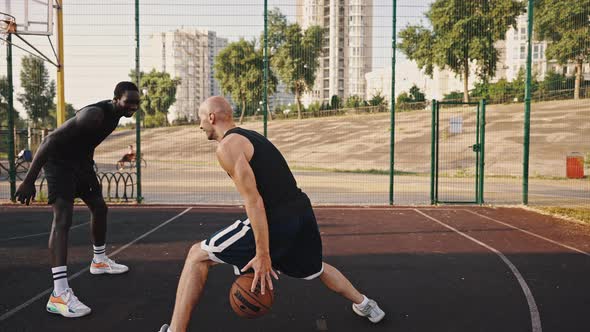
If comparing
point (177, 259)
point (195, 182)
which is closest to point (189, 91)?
point (195, 182)

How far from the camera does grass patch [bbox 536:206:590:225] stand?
8.42m

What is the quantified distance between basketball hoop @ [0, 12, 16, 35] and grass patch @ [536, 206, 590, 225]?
12.0 metres

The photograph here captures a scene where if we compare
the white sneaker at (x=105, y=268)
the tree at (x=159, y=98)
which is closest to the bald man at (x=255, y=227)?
the white sneaker at (x=105, y=268)

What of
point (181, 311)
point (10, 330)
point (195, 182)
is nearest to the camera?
point (181, 311)

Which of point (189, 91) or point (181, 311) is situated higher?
point (189, 91)

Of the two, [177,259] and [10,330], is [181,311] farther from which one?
[177,259]

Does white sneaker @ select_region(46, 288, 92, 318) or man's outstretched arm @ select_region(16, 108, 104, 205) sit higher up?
man's outstretched arm @ select_region(16, 108, 104, 205)

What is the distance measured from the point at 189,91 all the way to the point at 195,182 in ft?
15.6

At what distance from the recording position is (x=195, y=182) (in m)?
16.3

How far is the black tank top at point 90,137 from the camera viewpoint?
12.9 ft

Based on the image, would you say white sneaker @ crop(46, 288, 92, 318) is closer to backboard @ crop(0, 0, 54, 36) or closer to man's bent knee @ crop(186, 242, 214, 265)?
man's bent knee @ crop(186, 242, 214, 265)

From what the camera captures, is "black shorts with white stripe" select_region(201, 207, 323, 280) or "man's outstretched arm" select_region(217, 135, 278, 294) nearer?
"man's outstretched arm" select_region(217, 135, 278, 294)

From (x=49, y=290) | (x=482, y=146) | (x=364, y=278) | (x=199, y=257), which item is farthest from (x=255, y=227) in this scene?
(x=482, y=146)

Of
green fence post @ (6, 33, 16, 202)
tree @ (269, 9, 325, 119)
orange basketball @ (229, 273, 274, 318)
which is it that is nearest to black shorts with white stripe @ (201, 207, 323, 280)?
orange basketball @ (229, 273, 274, 318)
